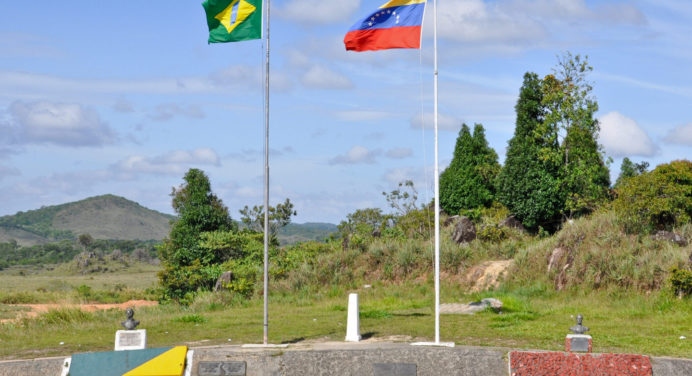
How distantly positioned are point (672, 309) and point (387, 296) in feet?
29.8

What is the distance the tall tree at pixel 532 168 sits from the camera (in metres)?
33.3

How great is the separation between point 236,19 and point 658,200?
48.0 ft

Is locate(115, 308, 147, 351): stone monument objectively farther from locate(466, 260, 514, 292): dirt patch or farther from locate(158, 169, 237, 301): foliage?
locate(158, 169, 237, 301): foliage

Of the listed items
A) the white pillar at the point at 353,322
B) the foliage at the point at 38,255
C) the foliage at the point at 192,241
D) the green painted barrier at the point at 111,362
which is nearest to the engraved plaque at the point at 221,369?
the green painted barrier at the point at 111,362

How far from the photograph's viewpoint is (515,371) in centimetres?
1152

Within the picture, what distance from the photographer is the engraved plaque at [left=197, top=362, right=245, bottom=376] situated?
1202 cm

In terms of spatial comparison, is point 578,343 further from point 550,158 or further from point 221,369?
point 550,158

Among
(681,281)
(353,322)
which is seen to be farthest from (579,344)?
→ (681,281)

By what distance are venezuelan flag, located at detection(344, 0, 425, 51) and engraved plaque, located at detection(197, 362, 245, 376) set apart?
6.37m

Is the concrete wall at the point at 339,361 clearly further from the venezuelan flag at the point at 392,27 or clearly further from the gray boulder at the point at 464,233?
the gray boulder at the point at 464,233

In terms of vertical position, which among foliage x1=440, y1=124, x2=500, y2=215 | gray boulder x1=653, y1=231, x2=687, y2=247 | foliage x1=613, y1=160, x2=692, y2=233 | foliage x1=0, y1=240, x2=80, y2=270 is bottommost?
foliage x1=0, y1=240, x2=80, y2=270

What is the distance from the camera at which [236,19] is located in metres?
14.3

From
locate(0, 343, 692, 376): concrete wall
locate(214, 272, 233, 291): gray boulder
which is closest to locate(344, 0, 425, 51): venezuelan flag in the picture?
locate(0, 343, 692, 376): concrete wall

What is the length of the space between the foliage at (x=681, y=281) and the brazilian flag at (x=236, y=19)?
40.0 ft
